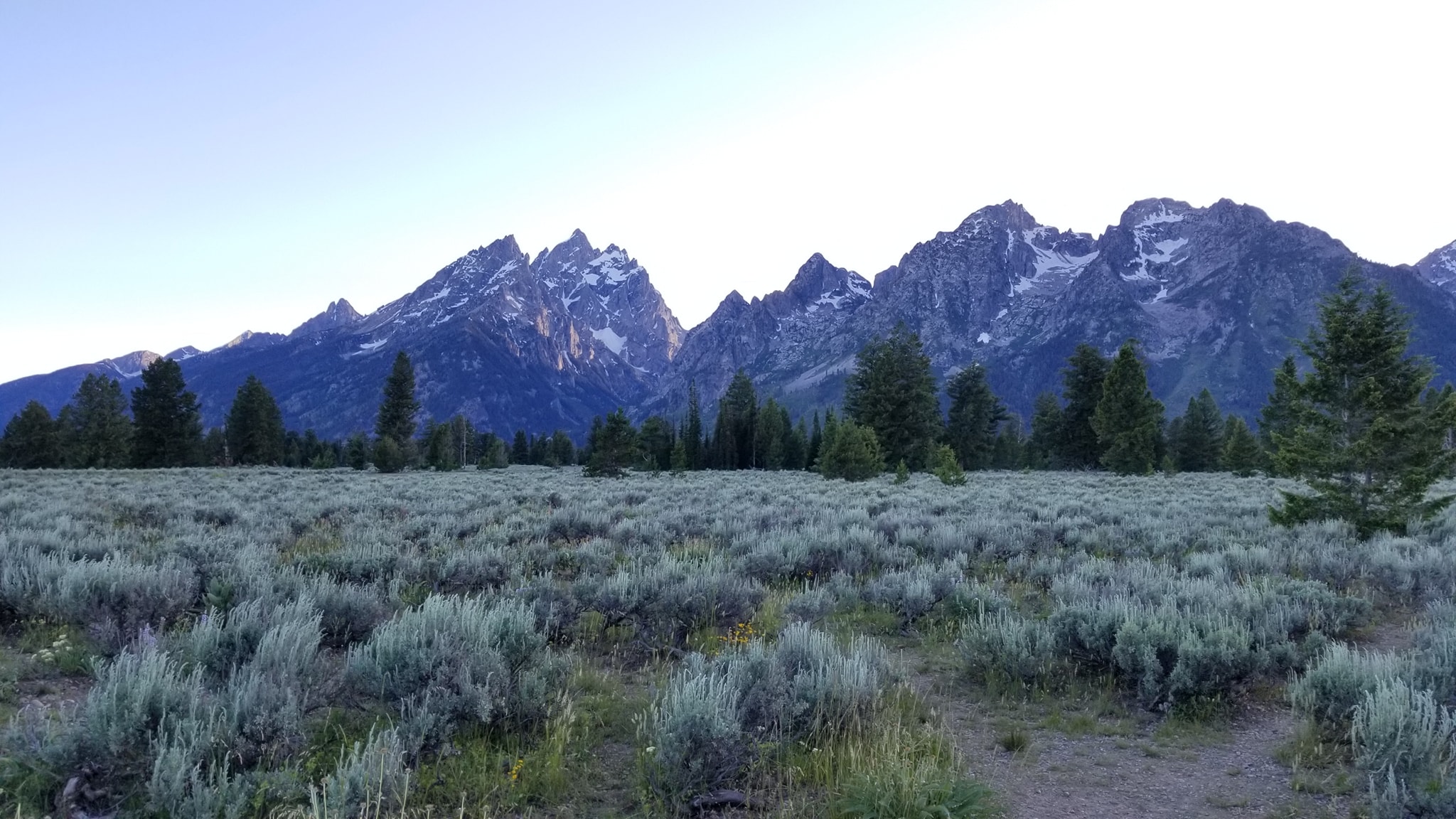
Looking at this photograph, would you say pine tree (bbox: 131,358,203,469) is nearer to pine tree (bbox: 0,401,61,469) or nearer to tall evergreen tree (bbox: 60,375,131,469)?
tall evergreen tree (bbox: 60,375,131,469)

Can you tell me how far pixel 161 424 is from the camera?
50750 millimetres

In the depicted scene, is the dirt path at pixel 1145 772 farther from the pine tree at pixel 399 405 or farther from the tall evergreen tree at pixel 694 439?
Result: the pine tree at pixel 399 405

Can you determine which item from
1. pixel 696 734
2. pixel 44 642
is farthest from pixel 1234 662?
pixel 44 642

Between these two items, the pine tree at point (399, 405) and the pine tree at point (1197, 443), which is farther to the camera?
the pine tree at point (399, 405)

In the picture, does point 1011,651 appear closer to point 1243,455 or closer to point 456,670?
point 456,670

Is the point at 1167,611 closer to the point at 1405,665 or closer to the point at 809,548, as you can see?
the point at 1405,665

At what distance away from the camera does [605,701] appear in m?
5.35

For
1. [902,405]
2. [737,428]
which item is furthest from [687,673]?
[737,428]

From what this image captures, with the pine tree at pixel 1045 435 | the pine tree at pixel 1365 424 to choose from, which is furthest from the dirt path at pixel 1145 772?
the pine tree at pixel 1045 435

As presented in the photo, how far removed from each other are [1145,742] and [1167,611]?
1770mm

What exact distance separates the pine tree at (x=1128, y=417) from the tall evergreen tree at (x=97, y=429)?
6337cm

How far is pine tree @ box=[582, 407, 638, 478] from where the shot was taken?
40.0 meters

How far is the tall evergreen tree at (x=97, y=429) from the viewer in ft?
155

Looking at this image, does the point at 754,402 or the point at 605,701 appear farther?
the point at 754,402
